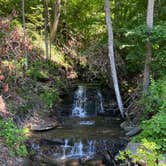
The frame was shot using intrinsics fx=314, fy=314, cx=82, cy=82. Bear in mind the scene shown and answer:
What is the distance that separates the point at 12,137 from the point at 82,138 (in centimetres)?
247

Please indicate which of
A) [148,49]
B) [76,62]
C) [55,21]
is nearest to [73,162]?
[148,49]

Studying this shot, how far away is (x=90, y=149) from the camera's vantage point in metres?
8.96

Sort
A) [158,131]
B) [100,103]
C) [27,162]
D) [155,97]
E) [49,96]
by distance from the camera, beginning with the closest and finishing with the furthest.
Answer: [158,131], [27,162], [155,97], [49,96], [100,103]

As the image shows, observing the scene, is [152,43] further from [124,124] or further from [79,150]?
[79,150]

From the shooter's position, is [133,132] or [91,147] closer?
[91,147]

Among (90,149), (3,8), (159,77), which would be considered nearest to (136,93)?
(159,77)

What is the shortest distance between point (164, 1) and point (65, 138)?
628cm

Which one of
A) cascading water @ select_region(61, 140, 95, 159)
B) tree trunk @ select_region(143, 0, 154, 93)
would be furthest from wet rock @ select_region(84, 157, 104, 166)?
tree trunk @ select_region(143, 0, 154, 93)

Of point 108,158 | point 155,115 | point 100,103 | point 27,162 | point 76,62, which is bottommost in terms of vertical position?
point 108,158

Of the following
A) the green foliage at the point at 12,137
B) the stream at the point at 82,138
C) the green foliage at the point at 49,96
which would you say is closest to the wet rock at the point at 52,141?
the stream at the point at 82,138

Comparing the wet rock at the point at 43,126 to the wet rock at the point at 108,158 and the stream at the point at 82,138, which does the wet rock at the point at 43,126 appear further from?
the wet rock at the point at 108,158

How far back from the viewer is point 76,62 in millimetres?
14984

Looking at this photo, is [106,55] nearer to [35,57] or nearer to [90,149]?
[35,57]

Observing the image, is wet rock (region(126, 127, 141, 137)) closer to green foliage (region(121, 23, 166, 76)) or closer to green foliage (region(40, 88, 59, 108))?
green foliage (region(121, 23, 166, 76))
